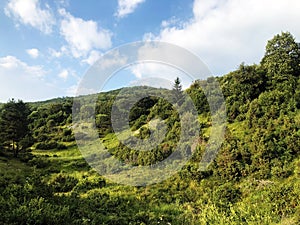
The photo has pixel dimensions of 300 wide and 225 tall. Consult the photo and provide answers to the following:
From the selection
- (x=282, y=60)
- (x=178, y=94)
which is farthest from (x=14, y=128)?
(x=282, y=60)

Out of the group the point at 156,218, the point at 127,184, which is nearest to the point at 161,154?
the point at 127,184

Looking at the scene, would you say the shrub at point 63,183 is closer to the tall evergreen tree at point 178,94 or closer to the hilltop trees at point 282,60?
the tall evergreen tree at point 178,94

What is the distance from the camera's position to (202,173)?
794 inches

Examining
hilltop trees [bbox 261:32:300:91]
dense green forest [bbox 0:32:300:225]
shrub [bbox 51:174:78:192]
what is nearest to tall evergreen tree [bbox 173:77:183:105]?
dense green forest [bbox 0:32:300:225]

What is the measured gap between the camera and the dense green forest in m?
13.6

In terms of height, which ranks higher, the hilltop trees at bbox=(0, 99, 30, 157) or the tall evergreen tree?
the tall evergreen tree

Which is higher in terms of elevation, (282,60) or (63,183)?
(282,60)

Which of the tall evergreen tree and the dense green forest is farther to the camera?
the tall evergreen tree

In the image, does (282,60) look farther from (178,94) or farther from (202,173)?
(202,173)

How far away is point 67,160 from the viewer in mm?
32625

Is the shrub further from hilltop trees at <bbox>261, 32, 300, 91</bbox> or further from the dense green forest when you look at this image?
hilltop trees at <bbox>261, 32, 300, 91</bbox>

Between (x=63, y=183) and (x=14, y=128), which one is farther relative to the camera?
(x=14, y=128)

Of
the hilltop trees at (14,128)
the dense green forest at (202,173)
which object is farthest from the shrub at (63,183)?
the hilltop trees at (14,128)

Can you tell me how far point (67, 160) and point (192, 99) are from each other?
54.3 ft
